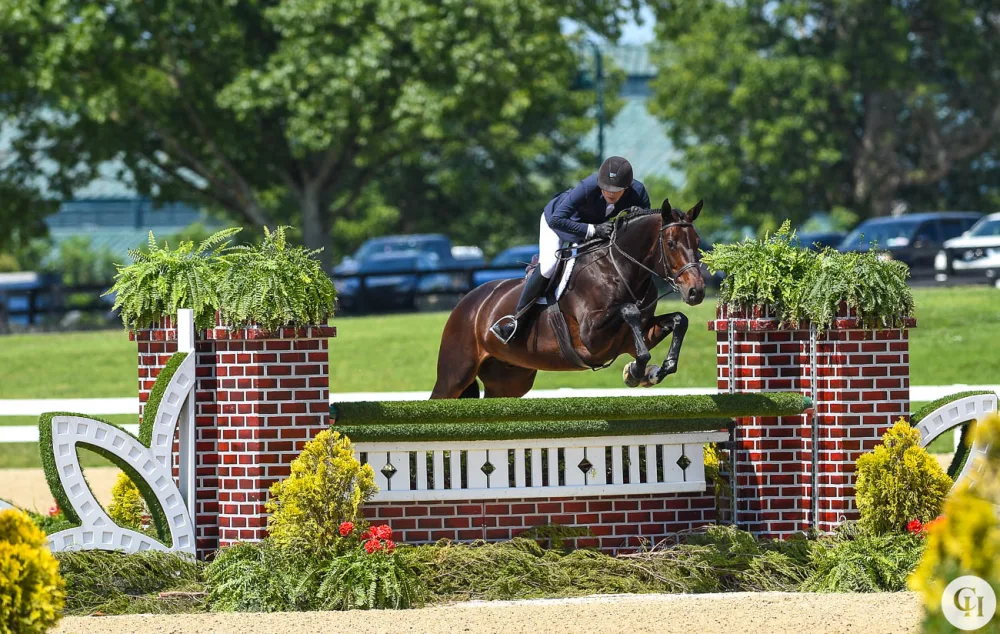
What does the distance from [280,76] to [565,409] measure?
17322 millimetres

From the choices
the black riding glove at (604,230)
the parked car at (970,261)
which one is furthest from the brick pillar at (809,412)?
the parked car at (970,261)

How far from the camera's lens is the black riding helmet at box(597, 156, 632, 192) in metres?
7.93

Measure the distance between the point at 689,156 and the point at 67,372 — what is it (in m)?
22.6

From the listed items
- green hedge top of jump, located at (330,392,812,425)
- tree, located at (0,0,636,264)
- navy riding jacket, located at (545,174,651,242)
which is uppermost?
tree, located at (0,0,636,264)

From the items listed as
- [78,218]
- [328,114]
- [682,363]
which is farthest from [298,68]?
[78,218]

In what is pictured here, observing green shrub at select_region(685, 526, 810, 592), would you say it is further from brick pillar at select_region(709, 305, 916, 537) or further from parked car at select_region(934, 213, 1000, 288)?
parked car at select_region(934, 213, 1000, 288)

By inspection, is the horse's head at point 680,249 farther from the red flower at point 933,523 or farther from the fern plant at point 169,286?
the fern plant at point 169,286

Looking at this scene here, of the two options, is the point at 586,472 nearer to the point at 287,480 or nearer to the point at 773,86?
the point at 287,480

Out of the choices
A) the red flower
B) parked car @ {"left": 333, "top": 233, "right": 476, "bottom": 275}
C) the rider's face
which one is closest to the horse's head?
the rider's face

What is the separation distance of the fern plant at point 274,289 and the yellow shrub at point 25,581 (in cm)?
255

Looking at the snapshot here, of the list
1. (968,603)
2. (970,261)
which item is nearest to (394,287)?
(970,261)

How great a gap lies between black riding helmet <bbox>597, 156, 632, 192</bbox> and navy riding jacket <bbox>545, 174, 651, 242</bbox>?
9.0 inches

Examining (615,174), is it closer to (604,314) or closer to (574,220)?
(574,220)

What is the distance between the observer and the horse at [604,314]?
767cm
